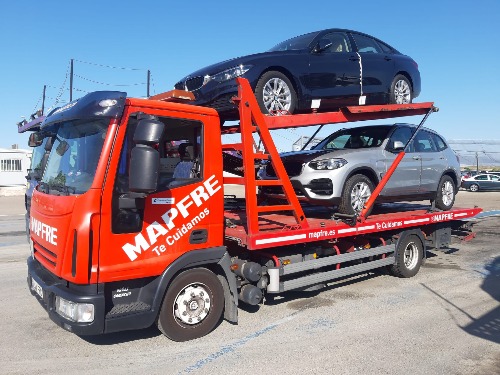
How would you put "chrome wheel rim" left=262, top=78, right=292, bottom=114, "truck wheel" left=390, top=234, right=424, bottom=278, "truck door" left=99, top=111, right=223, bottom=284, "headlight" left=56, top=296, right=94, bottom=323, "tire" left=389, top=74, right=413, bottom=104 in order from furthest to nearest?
"tire" left=389, top=74, right=413, bottom=104, "truck wheel" left=390, top=234, right=424, bottom=278, "chrome wheel rim" left=262, top=78, right=292, bottom=114, "truck door" left=99, top=111, right=223, bottom=284, "headlight" left=56, top=296, right=94, bottom=323

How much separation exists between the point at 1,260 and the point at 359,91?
7.25 metres

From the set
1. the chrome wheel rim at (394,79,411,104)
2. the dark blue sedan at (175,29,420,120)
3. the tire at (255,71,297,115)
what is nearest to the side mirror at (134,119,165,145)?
the dark blue sedan at (175,29,420,120)

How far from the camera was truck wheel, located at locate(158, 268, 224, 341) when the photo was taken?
421 cm

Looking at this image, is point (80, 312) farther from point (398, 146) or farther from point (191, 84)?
point (398, 146)

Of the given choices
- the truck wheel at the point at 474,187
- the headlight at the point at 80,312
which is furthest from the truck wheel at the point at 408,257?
the truck wheel at the point at 474,187

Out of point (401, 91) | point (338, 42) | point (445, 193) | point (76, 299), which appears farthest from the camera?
point (445, 193)

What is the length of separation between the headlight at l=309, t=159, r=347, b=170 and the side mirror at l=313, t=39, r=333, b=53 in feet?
5.08

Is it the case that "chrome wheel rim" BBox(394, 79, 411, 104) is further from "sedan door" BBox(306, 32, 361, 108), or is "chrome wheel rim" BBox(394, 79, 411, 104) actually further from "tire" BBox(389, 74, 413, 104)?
"sedan door" BBox(306, 32, 361, 108)

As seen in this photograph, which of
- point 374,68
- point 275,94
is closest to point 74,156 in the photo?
point 275,94

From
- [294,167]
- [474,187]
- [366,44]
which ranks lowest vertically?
[474,187]

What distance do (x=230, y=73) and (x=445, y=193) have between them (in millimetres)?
4971

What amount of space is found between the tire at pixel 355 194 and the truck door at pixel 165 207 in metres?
2.25

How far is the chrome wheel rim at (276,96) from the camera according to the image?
17.7 feet

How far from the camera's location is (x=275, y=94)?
18.1 ft
